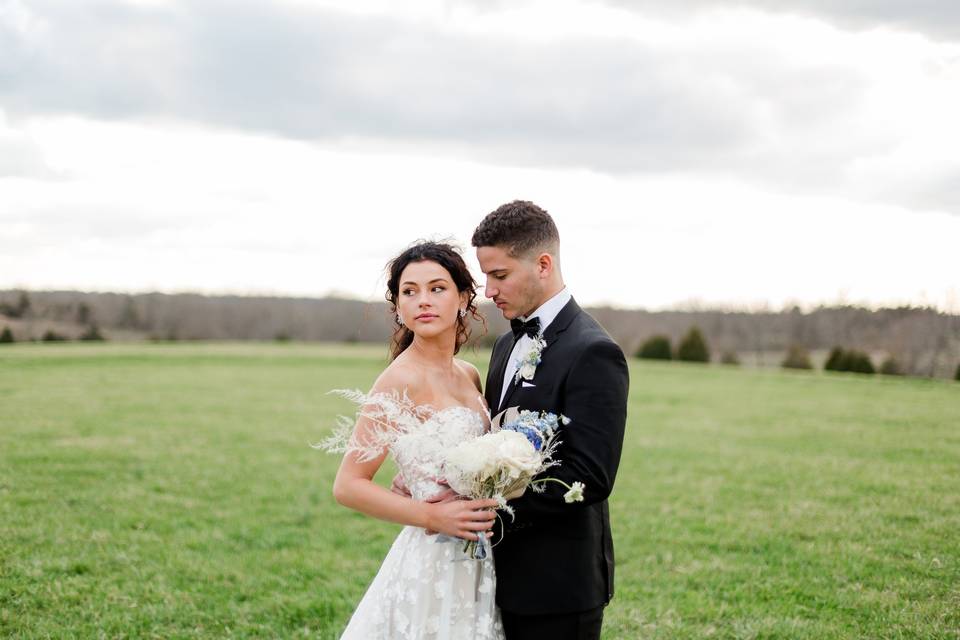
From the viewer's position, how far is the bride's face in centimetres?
373

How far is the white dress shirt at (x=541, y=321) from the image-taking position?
380 cm

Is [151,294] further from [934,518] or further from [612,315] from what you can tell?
[934,518]

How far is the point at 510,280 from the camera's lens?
3820mm

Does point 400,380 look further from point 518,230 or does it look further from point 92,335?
point 92,335

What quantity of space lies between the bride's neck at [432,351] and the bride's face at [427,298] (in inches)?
3.0

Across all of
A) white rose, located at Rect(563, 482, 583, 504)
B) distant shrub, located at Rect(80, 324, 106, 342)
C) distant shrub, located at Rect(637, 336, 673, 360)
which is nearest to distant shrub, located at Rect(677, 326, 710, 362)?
distant shrub, located at Rect(637, 336, 673, 360)

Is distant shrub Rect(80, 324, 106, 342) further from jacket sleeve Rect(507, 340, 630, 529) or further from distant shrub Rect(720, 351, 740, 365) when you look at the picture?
jacket sleeve Rect(507, 340, 630, 529)

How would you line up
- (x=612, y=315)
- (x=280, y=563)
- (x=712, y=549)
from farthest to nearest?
(x=612, y=315), (x=712, y=549), (x=280, y=563)

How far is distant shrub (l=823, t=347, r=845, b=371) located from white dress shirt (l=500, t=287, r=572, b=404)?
132 ft

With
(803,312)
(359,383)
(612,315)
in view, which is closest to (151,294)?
Result: (612,315)

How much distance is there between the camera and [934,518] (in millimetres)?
9227

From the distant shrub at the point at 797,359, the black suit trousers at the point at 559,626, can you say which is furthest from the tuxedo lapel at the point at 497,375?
the distant shrub at the point at 797,359

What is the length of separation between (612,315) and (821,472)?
5168cm

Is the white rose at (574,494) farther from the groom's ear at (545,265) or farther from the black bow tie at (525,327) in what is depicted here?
the groom's ear at (545,265)
